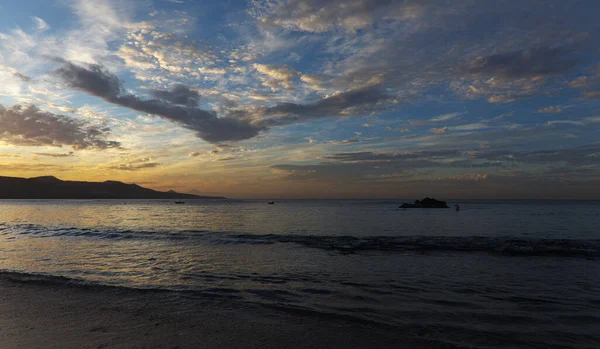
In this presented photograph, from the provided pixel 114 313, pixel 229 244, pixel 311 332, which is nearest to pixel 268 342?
pixel 311 332

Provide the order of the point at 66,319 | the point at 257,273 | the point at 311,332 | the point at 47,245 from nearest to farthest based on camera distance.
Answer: the point at 311,332 < the point at 66,319 < the point at 257,273 < the point at 47,245

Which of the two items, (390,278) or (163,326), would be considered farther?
(390,278)

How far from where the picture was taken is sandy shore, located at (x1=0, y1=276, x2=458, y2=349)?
7.35 metres

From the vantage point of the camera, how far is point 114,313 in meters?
9.41

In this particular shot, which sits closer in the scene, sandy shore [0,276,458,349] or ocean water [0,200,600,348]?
sandy shore [0,276,458,349]

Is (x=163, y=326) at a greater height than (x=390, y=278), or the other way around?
(x=163, y=326)

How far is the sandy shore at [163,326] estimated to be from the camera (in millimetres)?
7348

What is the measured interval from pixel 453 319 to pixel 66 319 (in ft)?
36.3

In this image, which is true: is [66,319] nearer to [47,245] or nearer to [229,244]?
[229,244]

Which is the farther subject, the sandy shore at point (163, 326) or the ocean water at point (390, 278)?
the ocean water at point (390, 278)

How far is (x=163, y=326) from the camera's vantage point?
8.45m

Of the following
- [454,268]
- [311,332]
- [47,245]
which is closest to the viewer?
[311,332]

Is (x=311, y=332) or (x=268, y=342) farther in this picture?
(x=311, y=332)

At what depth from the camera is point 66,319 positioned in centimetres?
895
